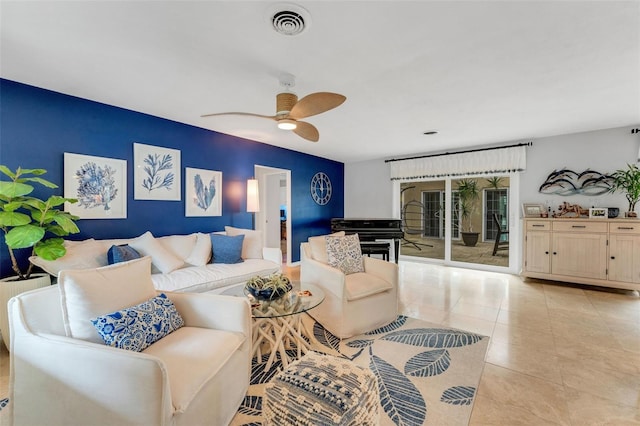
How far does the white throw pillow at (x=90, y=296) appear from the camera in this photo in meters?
1.44

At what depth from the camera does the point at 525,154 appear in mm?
4809

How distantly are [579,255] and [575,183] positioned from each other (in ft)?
3.87

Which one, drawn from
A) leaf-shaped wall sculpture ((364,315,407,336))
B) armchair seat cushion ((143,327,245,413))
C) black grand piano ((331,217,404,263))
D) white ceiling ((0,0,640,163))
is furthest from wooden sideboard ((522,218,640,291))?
armchair seat cushion ((143,327,245,413))

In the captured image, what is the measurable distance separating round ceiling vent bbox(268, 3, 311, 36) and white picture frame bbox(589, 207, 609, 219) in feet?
15.8

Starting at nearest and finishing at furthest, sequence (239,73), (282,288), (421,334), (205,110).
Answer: (282,288) < (239,73) < (421,334) < (205,110)

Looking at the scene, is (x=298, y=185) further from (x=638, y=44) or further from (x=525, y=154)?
(x=638, y=44)

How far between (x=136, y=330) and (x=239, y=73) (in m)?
2.07

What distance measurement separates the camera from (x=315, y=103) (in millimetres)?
2152

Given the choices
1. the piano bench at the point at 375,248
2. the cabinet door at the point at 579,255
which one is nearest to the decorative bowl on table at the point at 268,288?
the piano bench at the point at 375,248

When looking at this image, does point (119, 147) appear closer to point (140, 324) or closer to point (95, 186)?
point (95, 186)

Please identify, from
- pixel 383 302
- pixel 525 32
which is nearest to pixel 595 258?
pixel 383 302

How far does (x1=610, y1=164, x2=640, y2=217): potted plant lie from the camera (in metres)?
3.82

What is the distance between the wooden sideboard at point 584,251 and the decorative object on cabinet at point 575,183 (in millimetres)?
635

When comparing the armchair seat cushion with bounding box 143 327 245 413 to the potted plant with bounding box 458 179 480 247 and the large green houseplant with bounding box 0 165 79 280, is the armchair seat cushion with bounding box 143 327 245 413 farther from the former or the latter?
the potted plant with bounding box 458 179 480 247
